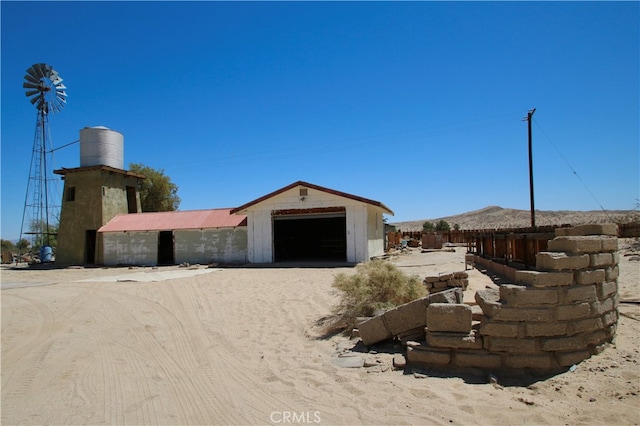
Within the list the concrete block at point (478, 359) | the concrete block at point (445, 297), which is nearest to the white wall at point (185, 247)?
the concrete block at point (445, 297)

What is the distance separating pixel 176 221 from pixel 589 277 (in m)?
26.4

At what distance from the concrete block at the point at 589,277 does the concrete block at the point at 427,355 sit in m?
1.98

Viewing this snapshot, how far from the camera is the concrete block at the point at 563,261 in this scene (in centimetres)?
524

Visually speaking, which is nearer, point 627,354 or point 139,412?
point 139,412

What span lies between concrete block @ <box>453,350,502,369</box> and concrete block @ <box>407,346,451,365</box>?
0.44 ft

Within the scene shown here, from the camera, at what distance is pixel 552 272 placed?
17.2 feet

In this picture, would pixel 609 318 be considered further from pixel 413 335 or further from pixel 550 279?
pixel 413 335

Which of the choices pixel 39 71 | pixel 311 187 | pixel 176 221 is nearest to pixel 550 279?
pixel 311 187

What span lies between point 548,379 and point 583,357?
724mm

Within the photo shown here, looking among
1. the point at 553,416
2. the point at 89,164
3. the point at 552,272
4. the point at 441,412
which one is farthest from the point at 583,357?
the point at 89,164

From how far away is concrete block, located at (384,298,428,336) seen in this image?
5.85m

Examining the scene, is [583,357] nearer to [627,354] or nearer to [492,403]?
[627,354]

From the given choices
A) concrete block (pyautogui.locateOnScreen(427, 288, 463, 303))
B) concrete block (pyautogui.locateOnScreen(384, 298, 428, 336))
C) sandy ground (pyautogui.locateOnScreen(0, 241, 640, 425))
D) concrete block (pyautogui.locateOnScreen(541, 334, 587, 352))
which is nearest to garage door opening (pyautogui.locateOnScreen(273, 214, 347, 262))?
sandy ground (pyautogui.locateOnScreen(0, 241, 640, 425))

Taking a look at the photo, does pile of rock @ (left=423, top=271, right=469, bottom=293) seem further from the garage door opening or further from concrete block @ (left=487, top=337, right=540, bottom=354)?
the garage door opening
